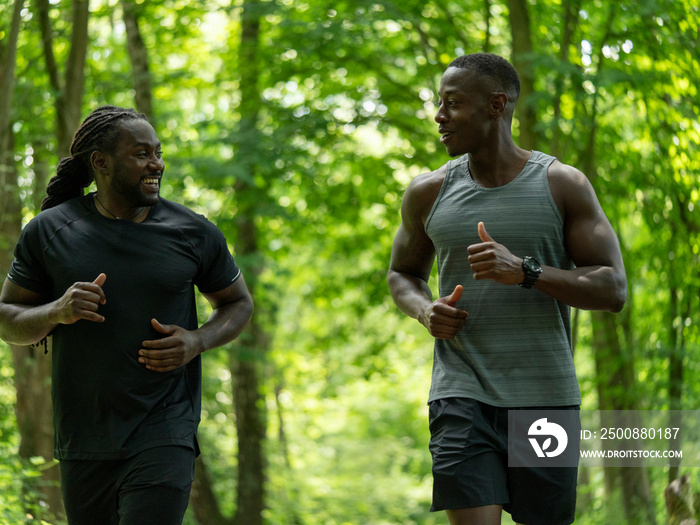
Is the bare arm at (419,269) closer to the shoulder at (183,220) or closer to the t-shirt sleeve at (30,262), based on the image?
the shoulder at (183,220)

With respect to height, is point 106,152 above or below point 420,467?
above

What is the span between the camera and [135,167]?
3.23m

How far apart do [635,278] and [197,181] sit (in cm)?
498

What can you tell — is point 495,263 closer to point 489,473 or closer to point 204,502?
point 489,473

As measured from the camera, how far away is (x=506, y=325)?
3205mm

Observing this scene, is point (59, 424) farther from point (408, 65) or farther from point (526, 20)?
point (408, 65)

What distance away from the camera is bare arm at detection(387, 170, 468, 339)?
317 cm

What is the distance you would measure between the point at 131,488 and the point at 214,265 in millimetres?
902

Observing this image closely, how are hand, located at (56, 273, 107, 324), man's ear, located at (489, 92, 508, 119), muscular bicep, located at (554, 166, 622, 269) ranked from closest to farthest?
hand, located at (56, 273, 107, 324) < muscular bicep, located at (554, 166, 622, 269) < man's ear, located at (489, 92, 508, 119)

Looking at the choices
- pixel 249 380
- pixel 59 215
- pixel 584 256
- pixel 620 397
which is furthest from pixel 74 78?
pixel 249 380

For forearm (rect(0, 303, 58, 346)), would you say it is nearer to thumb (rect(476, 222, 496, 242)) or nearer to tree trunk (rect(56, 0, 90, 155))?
thumb (rect(476, 222, 496, 242))

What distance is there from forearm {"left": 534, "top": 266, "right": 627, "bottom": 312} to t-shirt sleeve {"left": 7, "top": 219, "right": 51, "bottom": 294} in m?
1.84

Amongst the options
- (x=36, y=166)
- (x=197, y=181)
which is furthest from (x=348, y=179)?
(x=36, y=166)

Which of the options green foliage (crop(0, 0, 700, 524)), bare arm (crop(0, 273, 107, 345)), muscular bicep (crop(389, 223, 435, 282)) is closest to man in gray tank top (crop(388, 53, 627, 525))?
muscular bicep (crop(389, 223, 435, 282))
